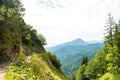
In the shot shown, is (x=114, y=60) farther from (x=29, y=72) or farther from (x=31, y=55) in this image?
(x=29, y=72)

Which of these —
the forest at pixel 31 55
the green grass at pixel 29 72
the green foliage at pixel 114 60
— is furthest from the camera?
the green foliage at pixel 114 60

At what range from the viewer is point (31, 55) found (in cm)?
4716

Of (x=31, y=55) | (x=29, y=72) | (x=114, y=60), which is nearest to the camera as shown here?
(x=29, y=72)

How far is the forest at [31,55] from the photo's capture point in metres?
22.5

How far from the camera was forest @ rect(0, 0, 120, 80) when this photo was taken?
73.8 feet

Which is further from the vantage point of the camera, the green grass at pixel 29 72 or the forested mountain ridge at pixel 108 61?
the forested mountain ridge at pixel 108 61

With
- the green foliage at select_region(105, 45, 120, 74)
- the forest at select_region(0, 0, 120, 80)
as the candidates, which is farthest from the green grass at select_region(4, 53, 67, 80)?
the green foliage at select_region(105, 45, 120, 74)

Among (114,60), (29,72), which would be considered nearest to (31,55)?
(114,60)

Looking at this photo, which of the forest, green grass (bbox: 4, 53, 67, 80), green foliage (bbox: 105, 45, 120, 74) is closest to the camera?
green grass (bbox: 4, 53, 67, 80)

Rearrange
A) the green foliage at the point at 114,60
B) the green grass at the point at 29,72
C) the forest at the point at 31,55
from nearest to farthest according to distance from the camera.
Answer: the green grass at the point at 29,72 → the forest at the point at 31,55 → the green foliage at the point at 114,60

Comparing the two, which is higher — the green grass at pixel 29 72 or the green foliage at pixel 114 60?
the green grass at pixel 29 72

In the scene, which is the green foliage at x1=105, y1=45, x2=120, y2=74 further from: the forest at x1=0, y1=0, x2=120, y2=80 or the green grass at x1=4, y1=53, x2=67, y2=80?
the green grass at x1=4, y1=53, x2=67, y2=80

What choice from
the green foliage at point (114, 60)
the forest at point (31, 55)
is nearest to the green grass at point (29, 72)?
the forest at point (31, 55)

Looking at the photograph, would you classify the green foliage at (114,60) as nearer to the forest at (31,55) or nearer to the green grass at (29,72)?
the forest at (31,55)
